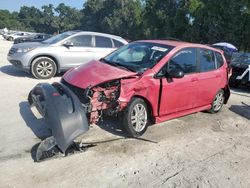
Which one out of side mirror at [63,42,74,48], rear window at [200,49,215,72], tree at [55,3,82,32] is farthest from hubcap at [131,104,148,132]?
tree at [55,3,82,32]

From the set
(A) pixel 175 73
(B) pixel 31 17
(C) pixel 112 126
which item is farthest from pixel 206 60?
(B) pixel 31 17

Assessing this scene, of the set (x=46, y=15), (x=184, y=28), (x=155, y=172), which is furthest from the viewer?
(x=46, y=15)

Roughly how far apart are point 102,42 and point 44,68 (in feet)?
7.37

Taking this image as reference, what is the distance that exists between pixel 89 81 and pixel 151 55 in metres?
1.47

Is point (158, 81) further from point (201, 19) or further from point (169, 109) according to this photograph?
point (201, 19)

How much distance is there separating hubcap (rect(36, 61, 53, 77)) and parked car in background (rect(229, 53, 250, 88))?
6249 mm

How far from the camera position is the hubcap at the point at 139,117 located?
5.64 meters

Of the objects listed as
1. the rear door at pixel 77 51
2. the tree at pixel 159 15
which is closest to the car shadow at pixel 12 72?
the rear door at pixel 77 51

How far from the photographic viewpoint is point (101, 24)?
292ft

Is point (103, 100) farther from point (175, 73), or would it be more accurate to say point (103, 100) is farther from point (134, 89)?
point (175, 73)

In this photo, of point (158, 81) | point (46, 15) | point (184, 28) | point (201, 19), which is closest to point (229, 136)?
point (158, 81)

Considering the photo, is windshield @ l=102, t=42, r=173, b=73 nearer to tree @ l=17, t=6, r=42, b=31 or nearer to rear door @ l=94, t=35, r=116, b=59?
rear door @ l=94, t=35, r=116, b=59

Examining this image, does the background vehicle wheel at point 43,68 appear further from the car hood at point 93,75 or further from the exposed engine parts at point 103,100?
the exposed engine parts at point 103,100

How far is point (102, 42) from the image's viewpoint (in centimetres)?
1135
